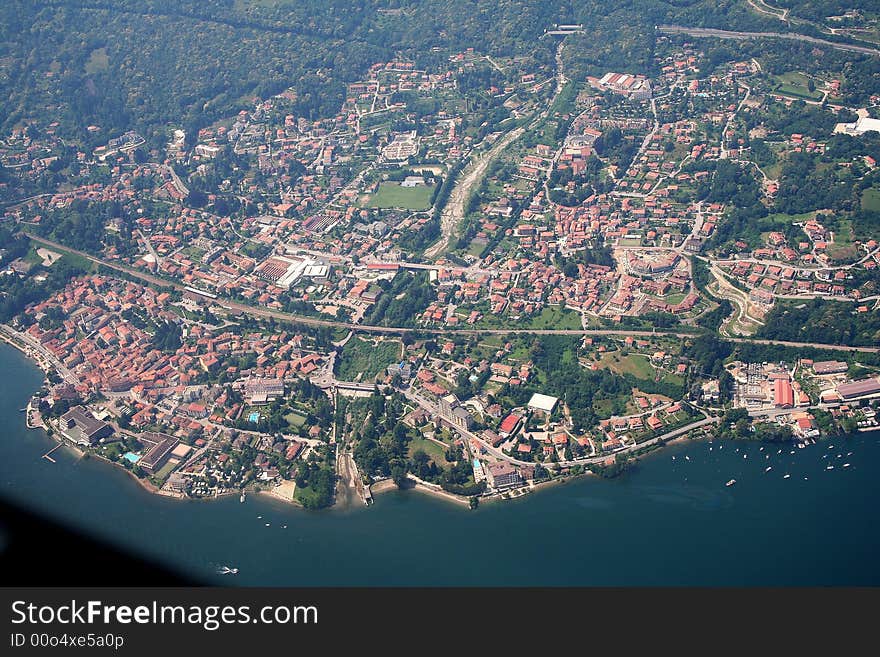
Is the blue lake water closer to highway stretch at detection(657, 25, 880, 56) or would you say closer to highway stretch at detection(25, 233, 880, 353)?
highway stretch at detection(25, 233, 880, 353)

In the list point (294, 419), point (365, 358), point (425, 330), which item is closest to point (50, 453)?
point (294, 419)

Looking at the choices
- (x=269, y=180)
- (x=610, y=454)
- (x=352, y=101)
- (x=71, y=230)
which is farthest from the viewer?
(x=352, y=101)

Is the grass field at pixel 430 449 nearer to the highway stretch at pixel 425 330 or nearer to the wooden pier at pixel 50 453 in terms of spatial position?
the highway stretch at pixel 425 330

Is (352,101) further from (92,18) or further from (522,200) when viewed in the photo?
(92,18)

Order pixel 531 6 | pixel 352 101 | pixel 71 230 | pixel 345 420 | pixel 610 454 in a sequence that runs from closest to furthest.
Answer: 1. pixel 610 454
2. pixel 345 420
3. pixel 71 230
4. pixel 352 101
5. pixel 531 6

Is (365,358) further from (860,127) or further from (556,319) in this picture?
(860,127)

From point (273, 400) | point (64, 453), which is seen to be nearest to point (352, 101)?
point (273, 400)
